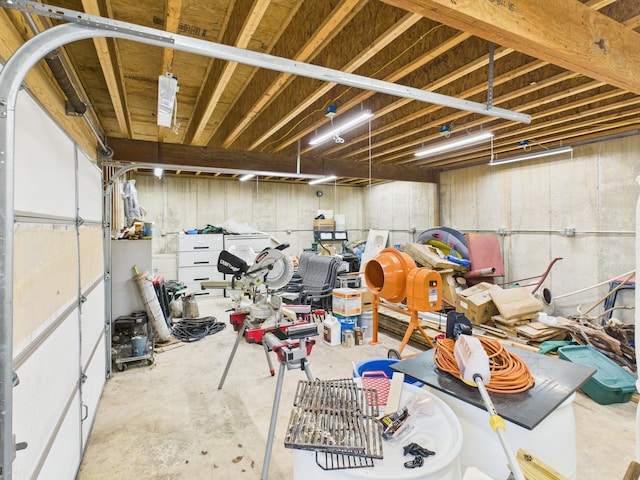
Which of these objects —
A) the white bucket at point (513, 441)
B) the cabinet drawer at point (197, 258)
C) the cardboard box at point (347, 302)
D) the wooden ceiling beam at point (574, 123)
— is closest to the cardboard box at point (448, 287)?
the cardboard box at point (347, 302)

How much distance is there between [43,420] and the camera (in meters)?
1.40

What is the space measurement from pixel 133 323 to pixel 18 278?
9.31 ft

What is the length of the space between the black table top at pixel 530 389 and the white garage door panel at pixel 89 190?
8.05 ft

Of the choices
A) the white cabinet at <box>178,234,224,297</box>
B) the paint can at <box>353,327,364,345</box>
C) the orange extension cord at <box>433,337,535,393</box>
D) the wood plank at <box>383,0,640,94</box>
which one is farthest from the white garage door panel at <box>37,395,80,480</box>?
the white cabinet at <box>178,234,224,297</box>

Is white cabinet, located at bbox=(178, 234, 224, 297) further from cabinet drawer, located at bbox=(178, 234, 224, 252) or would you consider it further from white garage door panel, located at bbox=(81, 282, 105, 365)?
white garage door panel, located at bbox=(81, 282, 105, 365)

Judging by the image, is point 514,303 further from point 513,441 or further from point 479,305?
point 513,441

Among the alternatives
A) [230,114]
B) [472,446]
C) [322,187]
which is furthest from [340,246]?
[472,446]

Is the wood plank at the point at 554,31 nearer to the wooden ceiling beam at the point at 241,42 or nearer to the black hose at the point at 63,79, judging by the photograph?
the wooden ceiling beam at the point at 241,42

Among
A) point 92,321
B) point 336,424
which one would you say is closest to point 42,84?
point 92,321

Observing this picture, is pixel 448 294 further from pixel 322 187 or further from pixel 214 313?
pixel 322 187

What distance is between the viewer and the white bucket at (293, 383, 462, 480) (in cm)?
98

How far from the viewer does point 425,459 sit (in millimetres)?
1046

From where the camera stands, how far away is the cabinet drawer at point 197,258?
7141 millimetres

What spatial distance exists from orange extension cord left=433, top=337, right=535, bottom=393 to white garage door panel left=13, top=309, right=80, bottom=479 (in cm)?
184
